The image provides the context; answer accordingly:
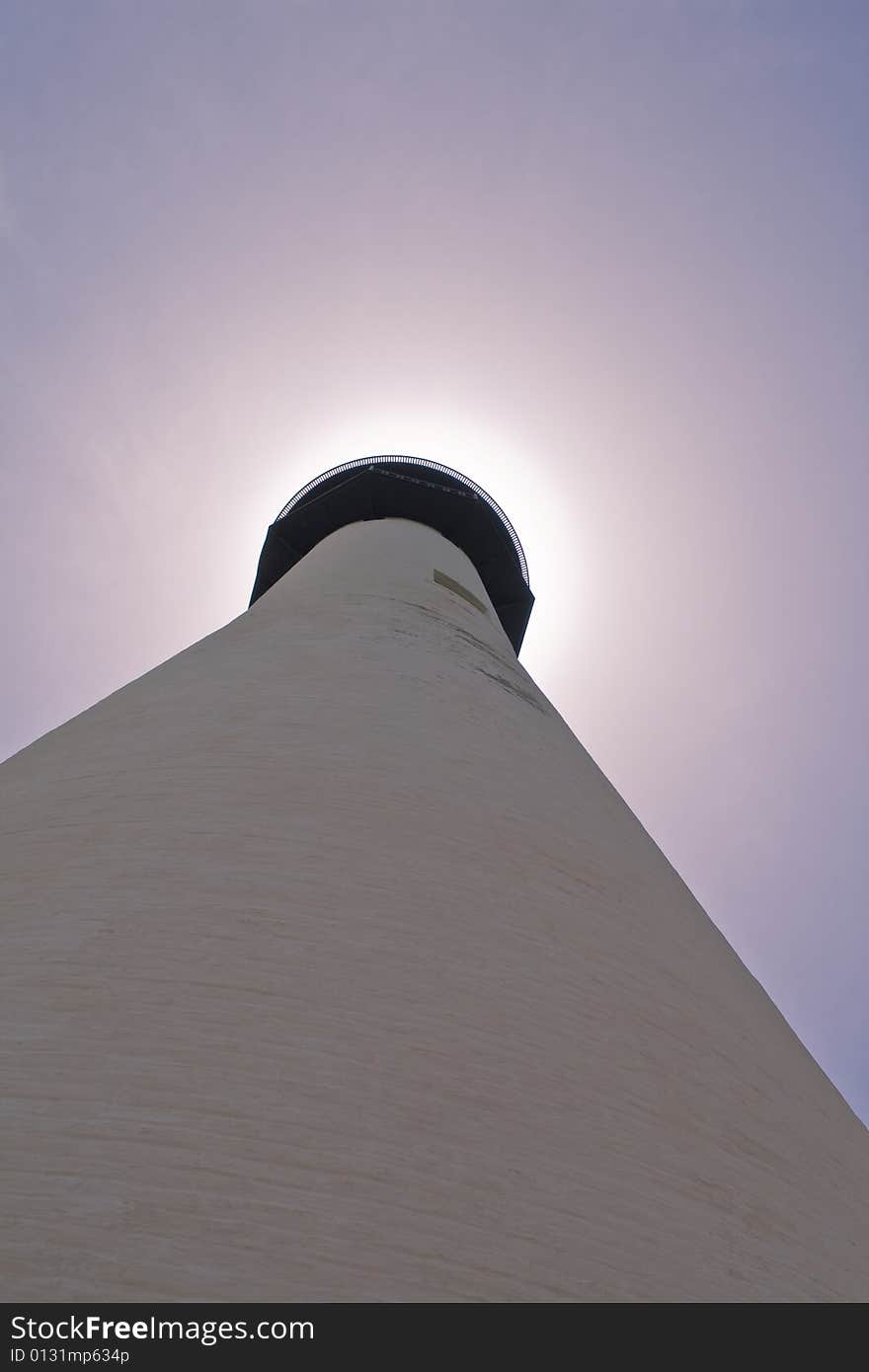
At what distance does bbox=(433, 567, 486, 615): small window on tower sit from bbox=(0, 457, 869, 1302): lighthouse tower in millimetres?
5328

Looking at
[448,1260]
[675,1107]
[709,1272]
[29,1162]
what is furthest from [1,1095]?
[675,1107]

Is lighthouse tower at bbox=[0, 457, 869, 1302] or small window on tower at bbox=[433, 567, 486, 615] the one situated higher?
small window on tower at bbox=[433, 567, 486, 615]

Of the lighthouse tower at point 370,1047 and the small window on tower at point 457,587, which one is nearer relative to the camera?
the lighthouse tower at point 370,1047

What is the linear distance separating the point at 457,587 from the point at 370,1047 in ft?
25.6

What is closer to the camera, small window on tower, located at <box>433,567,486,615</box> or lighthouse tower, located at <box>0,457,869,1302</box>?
lighthouse tower, located at <box>0,457,869,1302</box>

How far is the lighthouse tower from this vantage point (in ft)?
4.62

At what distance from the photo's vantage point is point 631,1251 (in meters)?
1.56

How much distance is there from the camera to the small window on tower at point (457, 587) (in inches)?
357

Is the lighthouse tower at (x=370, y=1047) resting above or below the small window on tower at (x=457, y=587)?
below

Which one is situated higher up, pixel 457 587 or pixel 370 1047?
pixel 457 587

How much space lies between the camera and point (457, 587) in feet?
30.8

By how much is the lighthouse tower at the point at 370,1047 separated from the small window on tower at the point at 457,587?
5.33 meters

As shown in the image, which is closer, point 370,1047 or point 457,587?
point 370,1047
